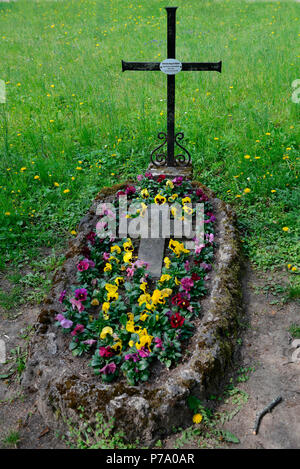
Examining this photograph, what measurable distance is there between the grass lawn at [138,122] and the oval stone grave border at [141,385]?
3.47ft

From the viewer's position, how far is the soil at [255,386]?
2721 mm

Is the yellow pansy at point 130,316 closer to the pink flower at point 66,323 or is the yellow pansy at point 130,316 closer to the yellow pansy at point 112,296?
the yellow pansy at point 112,296

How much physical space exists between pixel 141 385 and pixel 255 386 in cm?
82

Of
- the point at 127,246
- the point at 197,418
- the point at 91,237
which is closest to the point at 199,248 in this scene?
the point at 127,246

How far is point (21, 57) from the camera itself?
31.5ft

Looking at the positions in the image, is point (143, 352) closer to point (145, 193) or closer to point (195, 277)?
point (195, 277)

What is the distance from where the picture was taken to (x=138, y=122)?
657cm

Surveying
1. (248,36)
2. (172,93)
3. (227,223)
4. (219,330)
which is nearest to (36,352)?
(219,330)

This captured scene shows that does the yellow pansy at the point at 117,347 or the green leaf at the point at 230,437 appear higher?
the yellow pansy at the point at 117,347

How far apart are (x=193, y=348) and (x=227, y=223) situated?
1.69 meters

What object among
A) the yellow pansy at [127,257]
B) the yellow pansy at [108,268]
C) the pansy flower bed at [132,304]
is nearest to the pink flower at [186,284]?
the pansy flower bed at [132,304]

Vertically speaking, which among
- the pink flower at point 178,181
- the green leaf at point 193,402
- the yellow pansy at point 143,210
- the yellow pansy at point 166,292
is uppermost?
the pink flower at point 178,181

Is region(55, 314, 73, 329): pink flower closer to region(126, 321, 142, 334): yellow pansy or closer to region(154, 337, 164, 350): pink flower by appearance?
region(126, 321, 142, 334): yellow pansy
